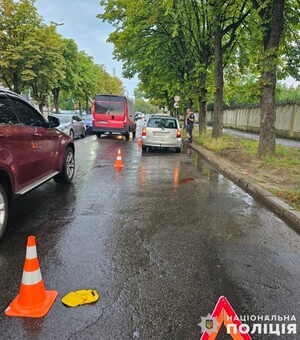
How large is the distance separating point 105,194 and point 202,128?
14417 millimetres

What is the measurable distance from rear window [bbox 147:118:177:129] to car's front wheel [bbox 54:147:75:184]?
263 inches

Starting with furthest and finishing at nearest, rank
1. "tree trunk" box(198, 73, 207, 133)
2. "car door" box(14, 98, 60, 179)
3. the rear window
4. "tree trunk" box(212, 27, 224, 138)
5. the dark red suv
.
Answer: "tree trunk" box(198, 73, 207, 133), "tree trunk" box(212, 27, 224, 138), the rear window, "car door" box(14, 98, 60, 179), the dark red suv

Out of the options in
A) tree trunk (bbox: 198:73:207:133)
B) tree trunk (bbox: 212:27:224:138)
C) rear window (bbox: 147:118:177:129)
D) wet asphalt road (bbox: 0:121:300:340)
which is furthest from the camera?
tree trunk (bbox: 198:73:207:133)

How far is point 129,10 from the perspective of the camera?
653 inches

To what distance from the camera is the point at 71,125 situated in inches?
694

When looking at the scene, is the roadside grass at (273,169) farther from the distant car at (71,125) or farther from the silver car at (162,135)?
the distant car at (71,125)

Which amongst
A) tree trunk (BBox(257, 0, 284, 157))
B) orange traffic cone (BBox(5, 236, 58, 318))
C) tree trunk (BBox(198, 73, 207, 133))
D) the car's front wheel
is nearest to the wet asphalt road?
orange traffic cone (BBox(5, 236, 58, 318))

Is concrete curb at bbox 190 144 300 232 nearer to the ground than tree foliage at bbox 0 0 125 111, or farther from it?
nearer to the ground

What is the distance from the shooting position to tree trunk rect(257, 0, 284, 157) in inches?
377

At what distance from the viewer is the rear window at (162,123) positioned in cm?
1351

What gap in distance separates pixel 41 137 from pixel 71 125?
12.8m

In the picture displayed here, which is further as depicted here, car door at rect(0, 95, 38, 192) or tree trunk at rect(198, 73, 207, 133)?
tree trunk at rect(198, 73, 207, 133)

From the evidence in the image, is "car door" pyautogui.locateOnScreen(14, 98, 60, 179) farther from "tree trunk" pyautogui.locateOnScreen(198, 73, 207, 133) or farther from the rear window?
"tree trunk" pyautogui.locateOnScreen(198, 73, 207, 133)

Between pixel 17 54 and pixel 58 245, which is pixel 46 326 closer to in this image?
pixel 58 245
